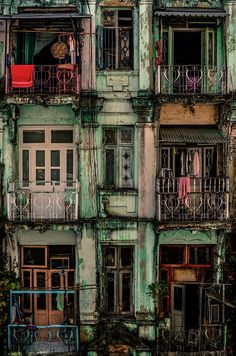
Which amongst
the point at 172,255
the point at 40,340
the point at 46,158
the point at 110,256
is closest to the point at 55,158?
the point at 46,158

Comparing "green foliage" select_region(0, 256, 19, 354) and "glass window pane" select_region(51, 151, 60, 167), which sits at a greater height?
"glass window pane" select_region(51, 151, 60, 167)

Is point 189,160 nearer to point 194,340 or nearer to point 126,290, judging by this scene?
point 126,290

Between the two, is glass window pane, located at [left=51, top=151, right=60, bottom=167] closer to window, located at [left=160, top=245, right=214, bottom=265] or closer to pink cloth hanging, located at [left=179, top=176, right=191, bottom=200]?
pink cloth hanging, located at [left=179, top=176, right=191, bottom=200]

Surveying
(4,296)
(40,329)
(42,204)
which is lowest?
(40,329)

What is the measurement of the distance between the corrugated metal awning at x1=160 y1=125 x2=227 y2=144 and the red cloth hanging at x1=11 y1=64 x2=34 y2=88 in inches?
158

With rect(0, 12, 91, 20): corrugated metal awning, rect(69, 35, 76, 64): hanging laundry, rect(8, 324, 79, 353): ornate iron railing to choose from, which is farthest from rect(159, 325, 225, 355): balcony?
rect(0, 12, 91, 20): corrugated metal awning

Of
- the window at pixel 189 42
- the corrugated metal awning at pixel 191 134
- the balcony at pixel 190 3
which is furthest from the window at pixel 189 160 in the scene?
the balcony at pixel 190 3

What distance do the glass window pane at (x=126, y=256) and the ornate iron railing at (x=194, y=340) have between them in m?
2.08

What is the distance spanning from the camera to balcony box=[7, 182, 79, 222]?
17.9 m

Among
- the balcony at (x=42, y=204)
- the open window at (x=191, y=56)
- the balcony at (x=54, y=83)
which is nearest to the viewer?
the balcony at (x=54, y=83)

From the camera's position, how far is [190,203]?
714 inches

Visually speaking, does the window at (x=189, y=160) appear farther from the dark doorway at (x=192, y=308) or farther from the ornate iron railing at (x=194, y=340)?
the ornate iron railing at (x=194, y=340)

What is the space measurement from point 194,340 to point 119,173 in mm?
5142

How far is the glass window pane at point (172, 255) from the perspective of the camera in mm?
19078
